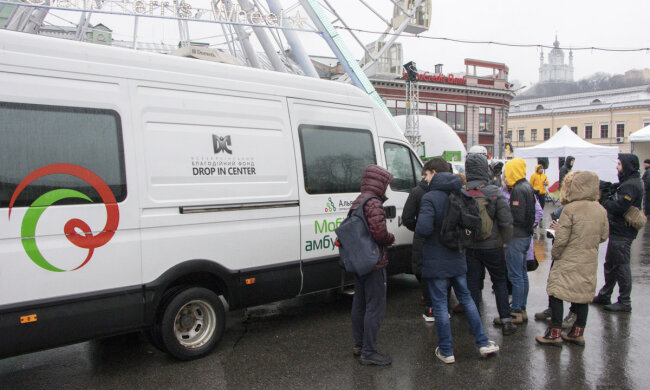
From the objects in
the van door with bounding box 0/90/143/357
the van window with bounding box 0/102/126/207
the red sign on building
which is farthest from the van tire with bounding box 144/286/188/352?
the red sign on building

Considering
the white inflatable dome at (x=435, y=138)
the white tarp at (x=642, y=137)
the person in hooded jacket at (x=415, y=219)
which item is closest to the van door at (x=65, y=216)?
the person in hooded jacket at (x=415, y=219)

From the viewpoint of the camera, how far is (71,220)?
12.3ft

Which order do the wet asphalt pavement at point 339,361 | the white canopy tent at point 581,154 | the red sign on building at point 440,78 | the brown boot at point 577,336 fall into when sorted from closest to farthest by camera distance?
the wet asphalt pavement at point 339,361 < the brown boot at point 577,336 < the white canopy tent at point 581,154 < the red sign on building at point 440,78

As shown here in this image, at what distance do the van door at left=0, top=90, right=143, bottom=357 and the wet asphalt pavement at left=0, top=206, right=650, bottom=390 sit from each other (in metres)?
0.70

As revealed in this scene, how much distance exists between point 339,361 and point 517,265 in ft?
7.66

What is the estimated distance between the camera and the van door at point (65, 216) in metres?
3.51

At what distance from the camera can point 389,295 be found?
672 cm

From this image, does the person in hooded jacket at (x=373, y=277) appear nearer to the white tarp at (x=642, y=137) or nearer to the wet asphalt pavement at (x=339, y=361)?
the wet asphalt pavement at (x=339, y=361)

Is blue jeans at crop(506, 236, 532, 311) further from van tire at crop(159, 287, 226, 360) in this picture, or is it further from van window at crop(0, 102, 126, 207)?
van window at crop(0, 102, 126, 207)

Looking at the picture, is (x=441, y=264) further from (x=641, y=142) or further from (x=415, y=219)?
(x=641, y=142)

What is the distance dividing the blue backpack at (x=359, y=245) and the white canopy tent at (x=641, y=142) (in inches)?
758

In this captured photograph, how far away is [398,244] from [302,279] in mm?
1597

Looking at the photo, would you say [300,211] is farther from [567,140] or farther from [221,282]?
[567,140]

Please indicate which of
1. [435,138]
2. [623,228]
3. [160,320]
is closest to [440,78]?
[435,138]
